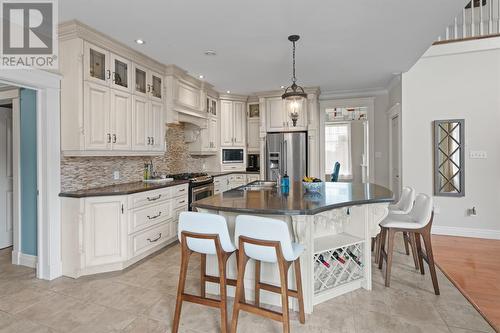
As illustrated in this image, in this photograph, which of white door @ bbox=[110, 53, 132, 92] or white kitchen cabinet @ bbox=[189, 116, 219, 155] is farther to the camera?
white kitchen cabinet @ bbox=[189, 116, 219, 155]

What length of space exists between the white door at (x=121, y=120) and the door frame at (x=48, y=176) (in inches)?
20.8

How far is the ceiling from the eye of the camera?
242 centimetres

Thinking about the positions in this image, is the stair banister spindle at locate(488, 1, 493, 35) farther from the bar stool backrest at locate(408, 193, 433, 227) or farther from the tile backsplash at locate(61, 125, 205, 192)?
the tile backsplash at locate(61, 125, 205, 192)

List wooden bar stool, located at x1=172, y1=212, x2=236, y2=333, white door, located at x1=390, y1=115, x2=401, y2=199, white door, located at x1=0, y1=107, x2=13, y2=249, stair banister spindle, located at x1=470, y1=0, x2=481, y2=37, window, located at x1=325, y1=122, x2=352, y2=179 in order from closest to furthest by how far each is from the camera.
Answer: wooden bar stool, located at x1=172, y1=212, x2=236, y2=333
white door, located at x1=0, y1=107, x2=13, y2=249
stair banister spindle, located at x1=470, y1=0, x2=481, y2=37
white door, located at x1=390, y1=115, x2=401, y2=199
window, located at x1=325, y1=122, x2=352, y2=179

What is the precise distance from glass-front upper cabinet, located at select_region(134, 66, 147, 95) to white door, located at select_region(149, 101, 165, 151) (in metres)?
0.22

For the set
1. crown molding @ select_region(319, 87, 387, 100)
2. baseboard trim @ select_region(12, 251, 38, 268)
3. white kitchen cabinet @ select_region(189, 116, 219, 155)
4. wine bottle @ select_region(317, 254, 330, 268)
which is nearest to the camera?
wine bottle @ select_region(317, 254, 330, 268)

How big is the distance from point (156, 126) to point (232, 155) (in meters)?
2.27

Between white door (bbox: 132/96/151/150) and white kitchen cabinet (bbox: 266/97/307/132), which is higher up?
white kitchen cabinet (bbox: 266/97/307/132)

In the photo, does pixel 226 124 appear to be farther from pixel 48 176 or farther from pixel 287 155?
pixel 48 176

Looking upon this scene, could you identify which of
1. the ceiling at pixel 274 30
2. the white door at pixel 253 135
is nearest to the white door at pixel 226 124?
the white door at pixel 253 135

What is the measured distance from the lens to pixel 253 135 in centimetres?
602

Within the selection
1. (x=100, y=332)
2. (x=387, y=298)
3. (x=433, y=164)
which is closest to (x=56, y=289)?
(x=100, y=332)

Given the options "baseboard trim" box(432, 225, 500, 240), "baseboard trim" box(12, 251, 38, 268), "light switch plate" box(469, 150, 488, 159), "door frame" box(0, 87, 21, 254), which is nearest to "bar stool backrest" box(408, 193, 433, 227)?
"baseboard trim" box(432, 225, 500, 240)

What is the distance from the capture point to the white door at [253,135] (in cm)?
599
